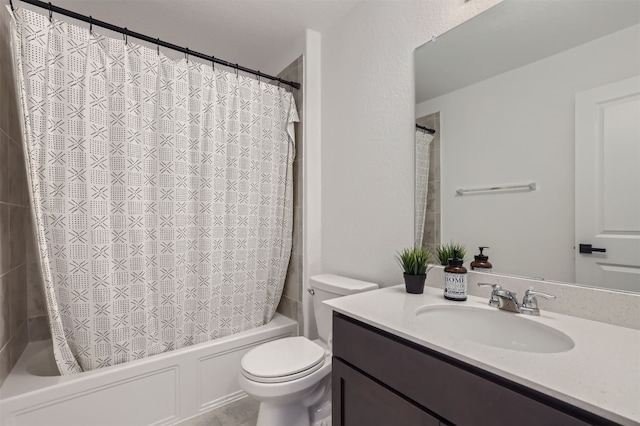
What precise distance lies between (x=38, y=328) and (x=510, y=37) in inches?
118

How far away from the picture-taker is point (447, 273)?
1.16 meters

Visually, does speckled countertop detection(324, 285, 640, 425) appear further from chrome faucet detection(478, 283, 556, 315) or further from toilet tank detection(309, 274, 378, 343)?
toilet tank detection(309, 274, 378, 343)

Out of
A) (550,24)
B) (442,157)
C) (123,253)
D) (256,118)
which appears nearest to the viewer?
(550,24)

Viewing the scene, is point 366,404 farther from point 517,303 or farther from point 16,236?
point 16,236

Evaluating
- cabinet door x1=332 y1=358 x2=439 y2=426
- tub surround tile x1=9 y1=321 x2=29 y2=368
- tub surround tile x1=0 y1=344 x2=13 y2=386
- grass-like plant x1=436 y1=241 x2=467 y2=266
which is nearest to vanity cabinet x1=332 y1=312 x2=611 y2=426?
cabinet door x1=332 y1=358 x2=439 y2=426

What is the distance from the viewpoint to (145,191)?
158cm

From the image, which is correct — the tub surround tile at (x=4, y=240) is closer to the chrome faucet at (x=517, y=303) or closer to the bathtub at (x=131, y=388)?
the bathtub at (x=131, y=388)

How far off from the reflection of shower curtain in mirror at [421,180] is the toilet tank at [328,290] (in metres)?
0.39

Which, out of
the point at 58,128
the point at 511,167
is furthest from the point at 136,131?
the point at 511,167

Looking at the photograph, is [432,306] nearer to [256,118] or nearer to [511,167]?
[511,167]

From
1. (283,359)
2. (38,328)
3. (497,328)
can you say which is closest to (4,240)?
(38,328)

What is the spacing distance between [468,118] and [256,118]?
1339 millimetres

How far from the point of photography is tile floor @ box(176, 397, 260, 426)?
1.60 m

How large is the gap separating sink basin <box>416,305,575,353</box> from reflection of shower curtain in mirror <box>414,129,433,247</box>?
40 centimetres
